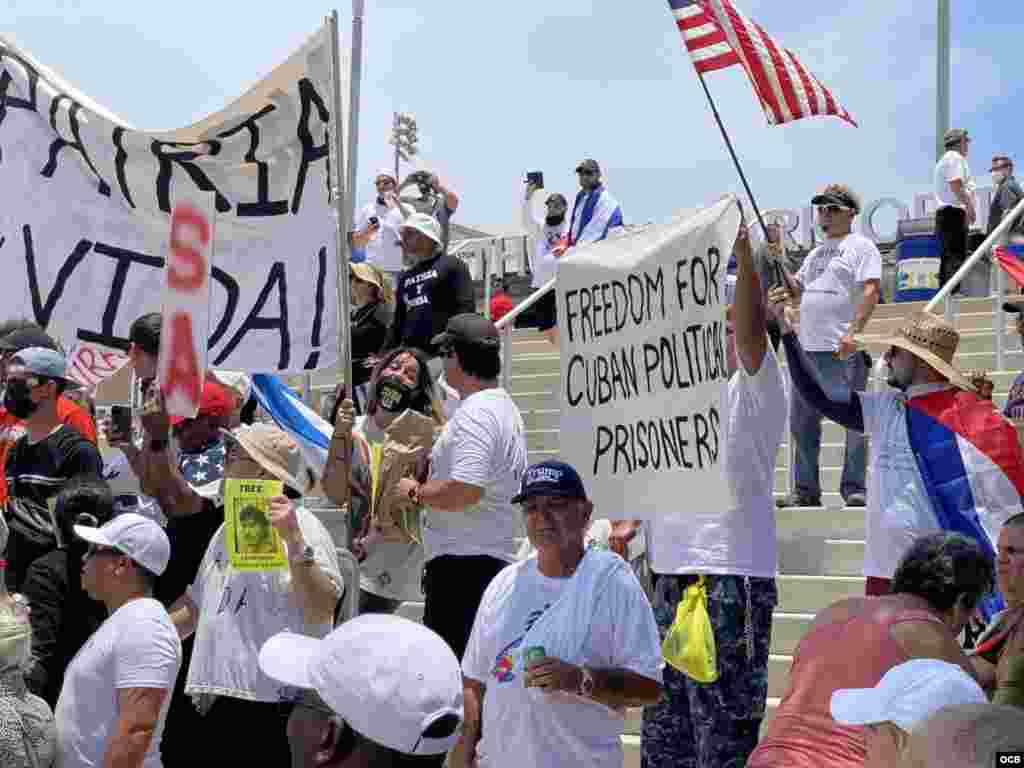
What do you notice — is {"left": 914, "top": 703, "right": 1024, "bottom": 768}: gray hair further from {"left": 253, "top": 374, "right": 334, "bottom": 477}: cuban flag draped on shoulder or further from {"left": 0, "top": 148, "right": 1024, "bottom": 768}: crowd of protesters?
{"left": 253, "top": 374, "right": 334, "bottom": 477}: cuban flag draped on shoulder

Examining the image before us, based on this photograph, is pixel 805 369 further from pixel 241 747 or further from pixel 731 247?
pixel 241 747

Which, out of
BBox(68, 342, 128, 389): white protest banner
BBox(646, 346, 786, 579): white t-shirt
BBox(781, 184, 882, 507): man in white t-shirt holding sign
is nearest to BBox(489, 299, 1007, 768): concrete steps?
BBox(781, 184, 882, 507): man in white t-shirt holding sign

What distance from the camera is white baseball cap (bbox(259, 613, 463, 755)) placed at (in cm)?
283

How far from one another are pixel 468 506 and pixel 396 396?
35.0 inches

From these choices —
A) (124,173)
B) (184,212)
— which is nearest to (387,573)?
(184,212)

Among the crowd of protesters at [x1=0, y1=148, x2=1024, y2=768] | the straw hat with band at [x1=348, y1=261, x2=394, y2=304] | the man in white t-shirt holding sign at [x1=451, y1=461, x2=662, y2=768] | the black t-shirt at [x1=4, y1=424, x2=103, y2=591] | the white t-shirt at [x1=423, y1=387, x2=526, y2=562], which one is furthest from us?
the straw hat with band at [x1=348, y1=261, x2=394, y2=304]

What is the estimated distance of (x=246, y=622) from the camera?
5.60m

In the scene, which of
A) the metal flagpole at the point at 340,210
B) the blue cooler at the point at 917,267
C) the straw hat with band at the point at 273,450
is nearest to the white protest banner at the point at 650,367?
the metal flagpole at the point at 340,210

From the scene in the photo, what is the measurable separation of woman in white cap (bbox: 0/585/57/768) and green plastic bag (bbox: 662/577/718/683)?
2.00 metres

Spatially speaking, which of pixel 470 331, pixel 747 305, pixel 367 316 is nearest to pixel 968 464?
pixel 747 305

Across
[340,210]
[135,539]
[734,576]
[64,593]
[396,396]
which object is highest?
[340,210]

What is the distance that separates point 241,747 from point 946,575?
256cm

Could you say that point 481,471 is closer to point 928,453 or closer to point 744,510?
point 744,510

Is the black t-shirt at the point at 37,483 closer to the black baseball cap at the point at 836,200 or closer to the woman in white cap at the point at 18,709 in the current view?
the woman in white cap at the point at 18,709
